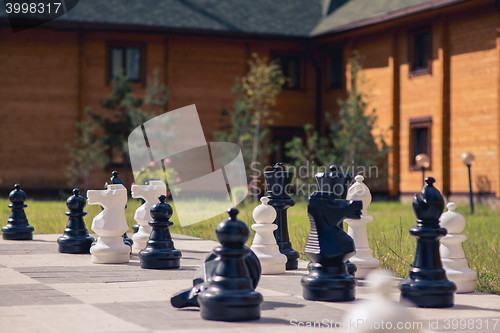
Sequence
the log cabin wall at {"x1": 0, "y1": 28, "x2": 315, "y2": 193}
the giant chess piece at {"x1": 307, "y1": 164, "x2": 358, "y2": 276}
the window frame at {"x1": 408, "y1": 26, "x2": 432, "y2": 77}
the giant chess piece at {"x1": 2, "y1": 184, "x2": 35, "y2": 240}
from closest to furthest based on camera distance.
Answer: the giant chess piece at {"x1": 307, "y1": 164, "x2": 358, "y2": 276}
the giant chess piece at {"x1": 2, "y1": 184, "x2": 35, "y2": 240}
the window frame at {"x1": 408, "y1": 26, "x2": 432, "y2": 77}
the log cabin wall at {"x1": 0, "y1": 28, "x2": 315, "y2": 193}

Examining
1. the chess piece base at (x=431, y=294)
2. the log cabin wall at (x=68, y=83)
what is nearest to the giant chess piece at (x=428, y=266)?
the chess piece base at (x=431, y=294)

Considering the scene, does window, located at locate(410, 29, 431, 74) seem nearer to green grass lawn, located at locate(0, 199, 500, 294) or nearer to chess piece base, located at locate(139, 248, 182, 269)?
green grass lawn, located at locate(0, 199, 500, 294)

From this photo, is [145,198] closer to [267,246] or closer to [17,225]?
[267,246]

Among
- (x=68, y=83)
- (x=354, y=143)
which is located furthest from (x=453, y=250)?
(x=68, y=83)

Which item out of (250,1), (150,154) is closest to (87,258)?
(150,154)

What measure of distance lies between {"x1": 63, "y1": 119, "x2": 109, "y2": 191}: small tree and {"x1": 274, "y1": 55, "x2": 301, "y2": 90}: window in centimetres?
765

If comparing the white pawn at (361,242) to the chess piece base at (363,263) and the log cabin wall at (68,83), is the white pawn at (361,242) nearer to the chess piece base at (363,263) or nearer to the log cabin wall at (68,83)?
the chess piece base at (363,263)

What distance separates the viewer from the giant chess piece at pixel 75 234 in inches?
319

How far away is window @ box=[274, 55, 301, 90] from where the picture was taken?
83.2 ft

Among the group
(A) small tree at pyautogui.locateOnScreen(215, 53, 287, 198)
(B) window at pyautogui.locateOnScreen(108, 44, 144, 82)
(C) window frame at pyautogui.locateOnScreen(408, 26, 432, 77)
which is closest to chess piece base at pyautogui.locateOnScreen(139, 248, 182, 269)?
(A) small tree at pyautogui.locateOnScreen(215, 53, 287, 198)

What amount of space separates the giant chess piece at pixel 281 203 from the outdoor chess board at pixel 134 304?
0.19 meters

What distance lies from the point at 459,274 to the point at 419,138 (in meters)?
16.2

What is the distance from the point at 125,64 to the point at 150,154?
17.2ft

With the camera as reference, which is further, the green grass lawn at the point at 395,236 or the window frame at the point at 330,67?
the window frame at the point at 330,67
